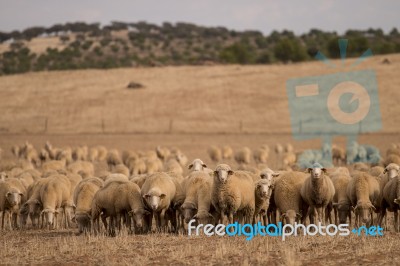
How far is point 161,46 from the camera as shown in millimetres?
106812

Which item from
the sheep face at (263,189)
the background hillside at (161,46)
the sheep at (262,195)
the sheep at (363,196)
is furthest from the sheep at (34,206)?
the background hillside at (161,46)

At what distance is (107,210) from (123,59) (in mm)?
81708

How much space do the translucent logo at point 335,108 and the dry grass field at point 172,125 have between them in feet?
3.32

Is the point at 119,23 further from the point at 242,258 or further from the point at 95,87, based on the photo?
the point at 242,258

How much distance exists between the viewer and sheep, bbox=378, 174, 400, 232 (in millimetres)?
13755

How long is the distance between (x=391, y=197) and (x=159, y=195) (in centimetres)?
483

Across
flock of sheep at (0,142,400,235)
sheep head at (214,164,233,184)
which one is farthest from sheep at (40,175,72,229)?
sheep head at (214,164,233,184)

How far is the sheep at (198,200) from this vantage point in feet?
44.8

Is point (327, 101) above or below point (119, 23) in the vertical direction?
below

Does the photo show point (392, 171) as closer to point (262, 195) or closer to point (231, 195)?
point (262, 195)

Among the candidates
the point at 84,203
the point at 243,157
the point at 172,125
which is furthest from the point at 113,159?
the point at 172,125

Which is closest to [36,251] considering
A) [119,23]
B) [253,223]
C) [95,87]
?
[253,223]

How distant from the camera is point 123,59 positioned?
94.4 m

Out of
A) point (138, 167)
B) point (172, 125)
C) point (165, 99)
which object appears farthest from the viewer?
point (165, 99)
